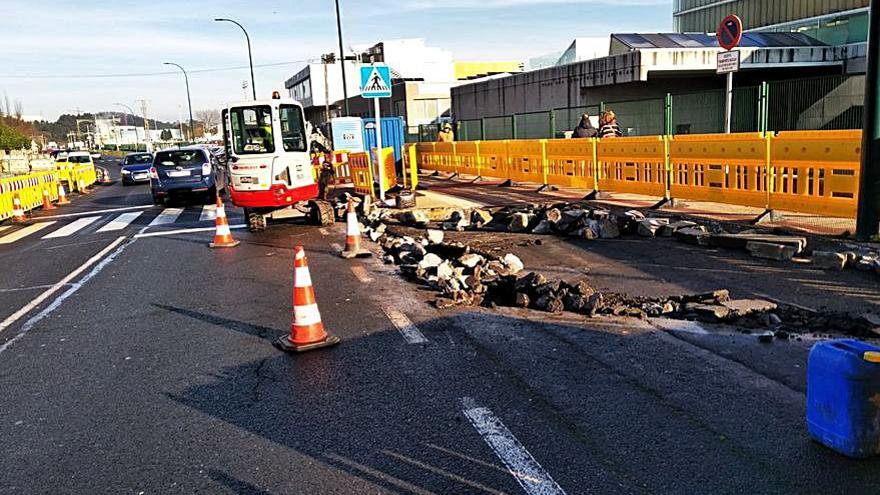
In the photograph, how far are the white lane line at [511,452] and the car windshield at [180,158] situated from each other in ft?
61.4

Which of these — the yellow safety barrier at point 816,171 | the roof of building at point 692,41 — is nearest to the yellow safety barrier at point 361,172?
the yellow safety barrier at point 816,171

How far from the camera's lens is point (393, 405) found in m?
4.68

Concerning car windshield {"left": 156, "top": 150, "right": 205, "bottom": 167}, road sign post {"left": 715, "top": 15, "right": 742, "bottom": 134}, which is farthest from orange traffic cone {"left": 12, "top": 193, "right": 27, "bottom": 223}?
road sign post {"left": 715, "top": 15, "right": 742, "bottom": 134}

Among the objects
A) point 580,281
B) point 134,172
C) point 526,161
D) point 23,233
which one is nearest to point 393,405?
point 580,281

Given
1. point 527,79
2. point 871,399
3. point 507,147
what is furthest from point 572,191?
point 527,79

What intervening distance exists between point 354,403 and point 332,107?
7058cm

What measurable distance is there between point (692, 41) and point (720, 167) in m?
22.5

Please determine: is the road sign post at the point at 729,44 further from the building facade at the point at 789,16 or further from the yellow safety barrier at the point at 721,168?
the building facade at the point at 789,16

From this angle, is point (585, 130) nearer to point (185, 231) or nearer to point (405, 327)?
point (185, 231)

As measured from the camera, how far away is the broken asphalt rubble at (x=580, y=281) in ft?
20.5

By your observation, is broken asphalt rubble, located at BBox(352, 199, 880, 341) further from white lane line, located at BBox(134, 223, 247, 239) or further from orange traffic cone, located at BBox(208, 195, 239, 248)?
white lane line, located at BBox(134, 223, 247, 239)

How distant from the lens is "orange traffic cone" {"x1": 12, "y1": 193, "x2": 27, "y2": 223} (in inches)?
734

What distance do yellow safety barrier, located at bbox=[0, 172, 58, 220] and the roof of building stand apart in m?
23.9

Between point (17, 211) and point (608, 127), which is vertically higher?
point (608, 127)
